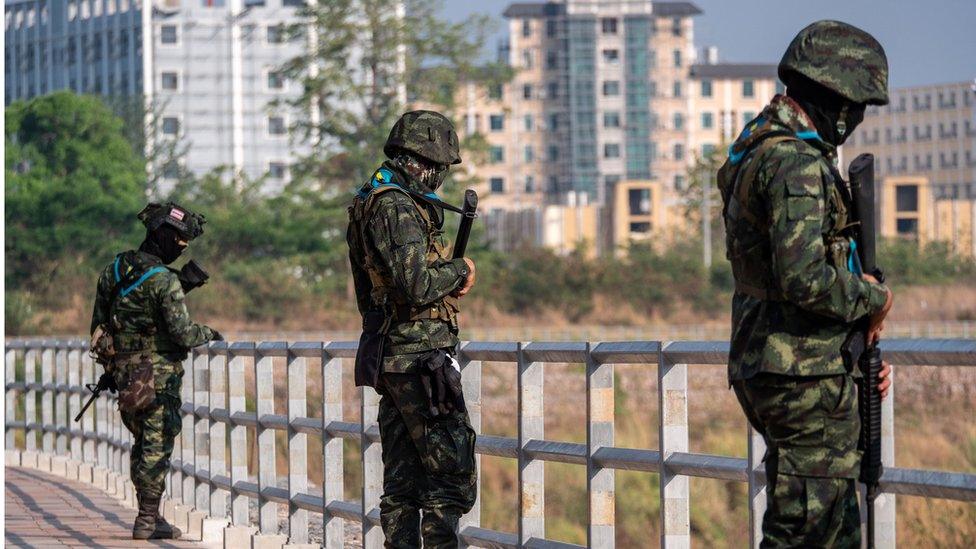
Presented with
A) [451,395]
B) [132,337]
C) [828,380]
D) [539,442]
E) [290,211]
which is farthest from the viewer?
[290,211]

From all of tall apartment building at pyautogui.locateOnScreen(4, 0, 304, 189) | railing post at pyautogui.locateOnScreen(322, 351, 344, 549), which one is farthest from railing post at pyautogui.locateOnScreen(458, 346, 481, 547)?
tall apartment building at pyautogui.locateOnScreen(4, 0, 304, 189)

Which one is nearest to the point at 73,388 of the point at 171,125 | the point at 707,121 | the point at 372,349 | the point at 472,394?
the point at 472,394

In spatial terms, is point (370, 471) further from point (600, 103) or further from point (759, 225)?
point (600, 103)

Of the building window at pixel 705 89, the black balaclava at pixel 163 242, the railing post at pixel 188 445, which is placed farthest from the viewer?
the building window at pixel 705 89

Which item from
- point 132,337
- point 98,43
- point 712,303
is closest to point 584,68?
point 98,43

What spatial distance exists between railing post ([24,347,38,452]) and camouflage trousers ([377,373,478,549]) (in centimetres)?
1421

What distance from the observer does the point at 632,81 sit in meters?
146

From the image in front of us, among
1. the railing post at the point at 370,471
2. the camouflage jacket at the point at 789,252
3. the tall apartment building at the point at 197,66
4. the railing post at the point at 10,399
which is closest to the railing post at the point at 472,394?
the railing post at the point at 370,471

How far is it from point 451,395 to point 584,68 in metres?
140

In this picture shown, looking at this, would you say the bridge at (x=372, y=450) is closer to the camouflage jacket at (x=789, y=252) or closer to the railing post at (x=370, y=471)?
the railing post at (x=370, y=471)

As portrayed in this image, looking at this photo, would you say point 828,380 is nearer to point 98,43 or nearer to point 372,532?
point 372,532

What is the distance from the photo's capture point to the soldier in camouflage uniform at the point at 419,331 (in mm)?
7312

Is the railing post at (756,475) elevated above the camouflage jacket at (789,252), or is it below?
below

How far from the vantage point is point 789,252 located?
17.2ft
